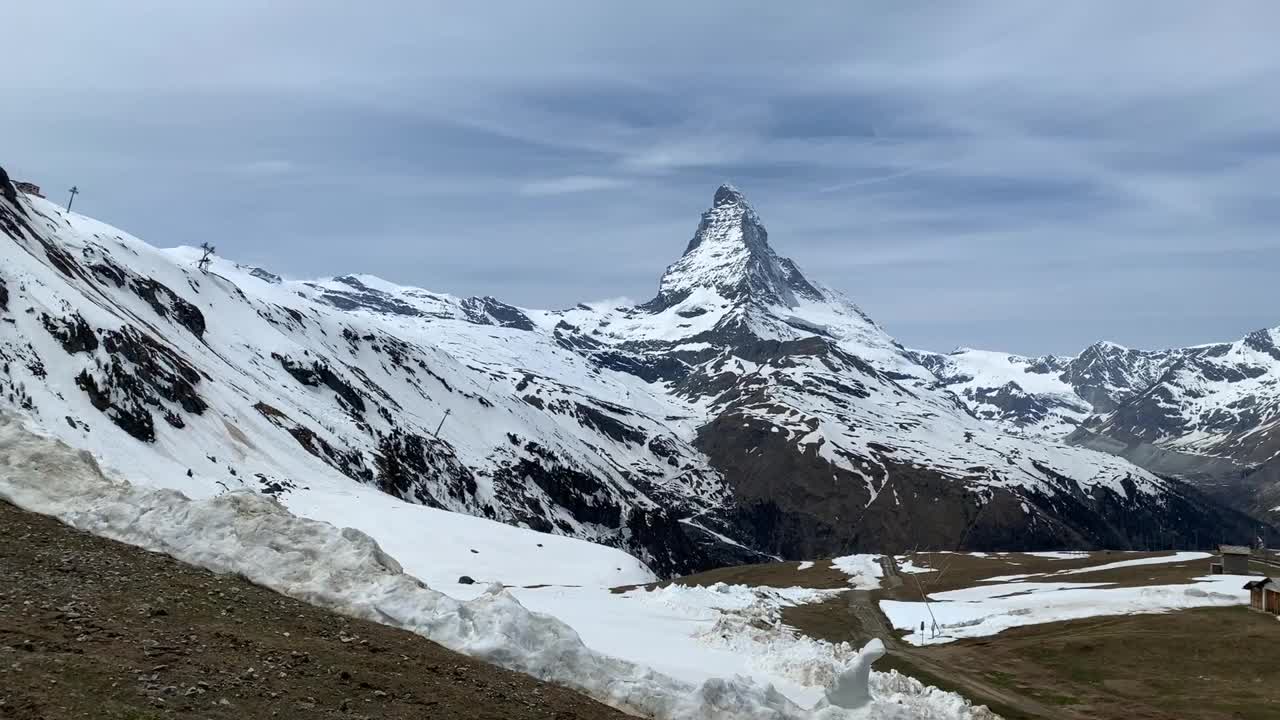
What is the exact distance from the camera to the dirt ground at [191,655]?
48.1 feet

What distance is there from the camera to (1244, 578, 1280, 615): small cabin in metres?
70.1

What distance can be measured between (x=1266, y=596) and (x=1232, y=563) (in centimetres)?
3889

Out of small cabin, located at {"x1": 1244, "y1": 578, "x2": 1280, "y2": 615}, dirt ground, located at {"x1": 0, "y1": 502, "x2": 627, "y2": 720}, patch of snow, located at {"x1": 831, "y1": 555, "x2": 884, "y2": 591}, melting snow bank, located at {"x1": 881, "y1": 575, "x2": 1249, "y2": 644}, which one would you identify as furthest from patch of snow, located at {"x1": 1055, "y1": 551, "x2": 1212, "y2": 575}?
dirt ground, located at {"x1": 0, "y1": 502, "x2": 627, "y2": 720}

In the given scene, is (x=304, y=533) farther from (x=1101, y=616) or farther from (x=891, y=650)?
(x=1101, y=616)

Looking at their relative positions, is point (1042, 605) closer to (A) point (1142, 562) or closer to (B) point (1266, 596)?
(B) point (1266, 596)

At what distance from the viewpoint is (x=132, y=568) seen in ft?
68.4

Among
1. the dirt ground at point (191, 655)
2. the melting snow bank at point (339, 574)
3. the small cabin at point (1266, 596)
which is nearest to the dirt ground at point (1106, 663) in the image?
the small cabin at point (1266, 596)

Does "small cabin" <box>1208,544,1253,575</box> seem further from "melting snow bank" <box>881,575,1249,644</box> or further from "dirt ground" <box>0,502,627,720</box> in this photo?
"dirt ground" <box>0,502,627,720</box>

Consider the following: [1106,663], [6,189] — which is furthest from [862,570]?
[6,189]

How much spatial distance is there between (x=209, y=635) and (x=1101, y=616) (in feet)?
239

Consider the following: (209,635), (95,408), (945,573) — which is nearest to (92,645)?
(209,635)

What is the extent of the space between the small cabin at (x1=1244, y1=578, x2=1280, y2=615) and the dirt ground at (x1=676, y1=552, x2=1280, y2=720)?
1216 millimetres

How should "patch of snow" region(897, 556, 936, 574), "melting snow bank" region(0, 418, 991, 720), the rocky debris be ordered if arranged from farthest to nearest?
"patch of snow" region(897, 556, 936, 574) < the rocky debris < "melting snow bank" region(0, 418, 991, 720)

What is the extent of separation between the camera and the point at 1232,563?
346ft
